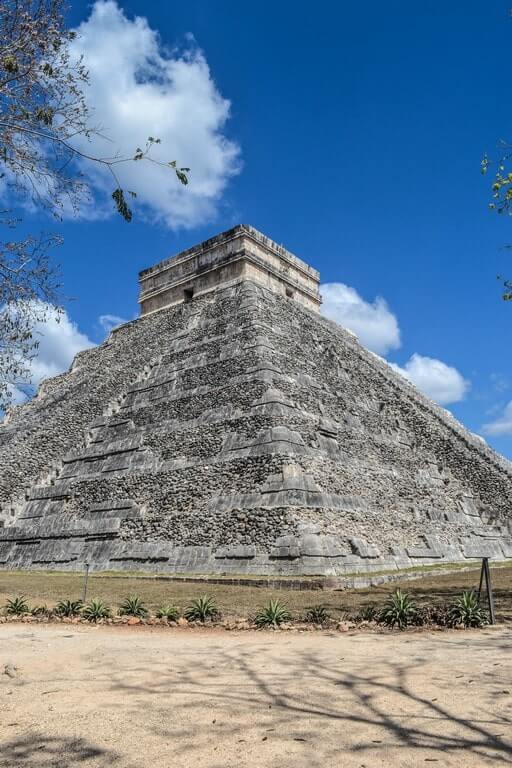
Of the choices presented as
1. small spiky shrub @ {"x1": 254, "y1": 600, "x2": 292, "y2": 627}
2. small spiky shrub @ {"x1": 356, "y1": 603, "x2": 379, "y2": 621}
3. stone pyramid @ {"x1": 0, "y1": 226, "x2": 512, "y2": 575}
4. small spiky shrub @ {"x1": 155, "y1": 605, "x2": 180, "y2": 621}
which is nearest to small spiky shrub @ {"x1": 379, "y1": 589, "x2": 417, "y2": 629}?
small spiky shrub @ {"x1": 356, "y1": 603, "x2": 379, "y2": 621}

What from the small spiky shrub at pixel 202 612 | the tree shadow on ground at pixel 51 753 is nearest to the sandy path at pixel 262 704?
the tree shadow on ground at pixel 51 753

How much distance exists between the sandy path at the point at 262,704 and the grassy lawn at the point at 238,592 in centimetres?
251

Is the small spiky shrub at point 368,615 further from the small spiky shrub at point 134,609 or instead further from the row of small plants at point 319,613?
the small spiky shrub at point 134,609

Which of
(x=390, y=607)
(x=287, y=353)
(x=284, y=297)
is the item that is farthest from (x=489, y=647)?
(x=284, y=297)

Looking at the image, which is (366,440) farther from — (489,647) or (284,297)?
(489,647)

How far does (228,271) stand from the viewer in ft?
74.9

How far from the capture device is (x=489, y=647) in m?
5.62

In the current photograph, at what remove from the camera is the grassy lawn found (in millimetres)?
8656

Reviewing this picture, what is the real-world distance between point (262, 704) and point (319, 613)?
143 inches

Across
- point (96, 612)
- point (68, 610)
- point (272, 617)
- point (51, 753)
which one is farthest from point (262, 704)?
point (68, 610)

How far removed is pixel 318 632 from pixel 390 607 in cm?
105

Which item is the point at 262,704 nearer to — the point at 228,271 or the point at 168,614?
the point at 168,614

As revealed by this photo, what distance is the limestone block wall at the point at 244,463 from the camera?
41.8 ft

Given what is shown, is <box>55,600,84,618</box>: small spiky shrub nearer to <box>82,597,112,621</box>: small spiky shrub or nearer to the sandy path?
<box>82,597,112,621</box>: small spiky shrub
